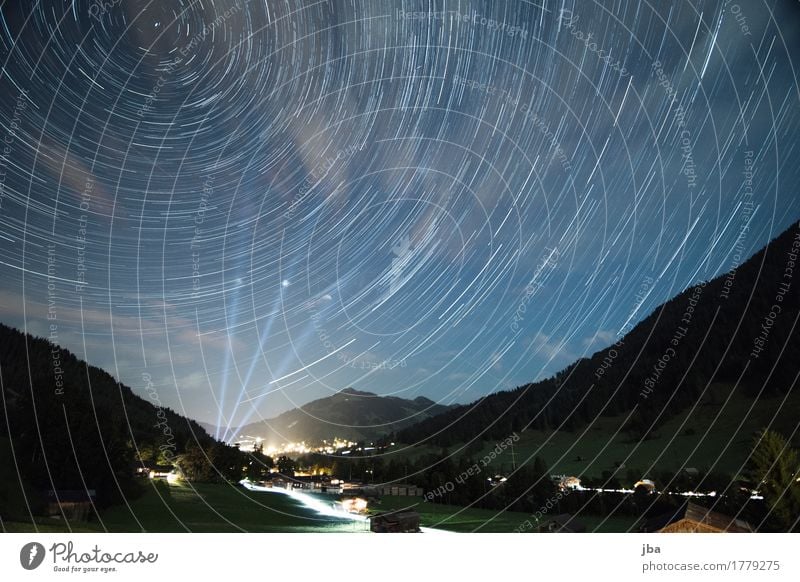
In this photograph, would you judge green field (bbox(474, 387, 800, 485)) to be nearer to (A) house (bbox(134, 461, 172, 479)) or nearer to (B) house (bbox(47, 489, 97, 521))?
(A) house (bbox(134, 461, 172, 479))

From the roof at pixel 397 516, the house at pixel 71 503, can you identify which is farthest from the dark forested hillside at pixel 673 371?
the house at pixel 71 503

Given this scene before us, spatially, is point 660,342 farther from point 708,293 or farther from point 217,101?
point 217,101

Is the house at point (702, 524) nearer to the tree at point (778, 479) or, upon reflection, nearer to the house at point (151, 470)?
the tree at point (778, 479)

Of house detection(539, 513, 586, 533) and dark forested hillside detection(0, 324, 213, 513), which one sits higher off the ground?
dark forested hillside detection(0, 324, 213, 513)

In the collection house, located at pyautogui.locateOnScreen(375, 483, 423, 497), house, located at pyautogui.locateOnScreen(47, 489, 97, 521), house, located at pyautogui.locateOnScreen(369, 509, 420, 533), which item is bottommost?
house, located at pyautogui.locateOnScreen(369, 509, 420, 533)

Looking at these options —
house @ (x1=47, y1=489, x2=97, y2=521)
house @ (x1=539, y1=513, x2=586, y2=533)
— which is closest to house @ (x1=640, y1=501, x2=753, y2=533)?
house @ (x1=539, y1=513, x2=586, y2=533)
